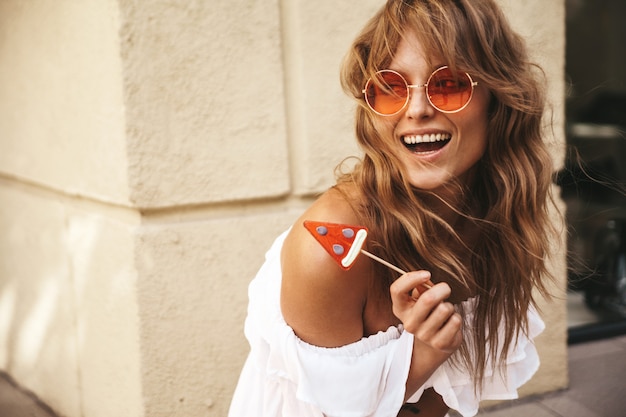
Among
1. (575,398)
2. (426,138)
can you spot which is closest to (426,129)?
(426,138)

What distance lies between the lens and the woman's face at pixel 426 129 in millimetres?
1799

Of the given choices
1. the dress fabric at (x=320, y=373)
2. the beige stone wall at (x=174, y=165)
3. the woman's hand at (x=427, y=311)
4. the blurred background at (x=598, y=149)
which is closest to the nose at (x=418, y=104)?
the woman's hand at (x=427, y=311)

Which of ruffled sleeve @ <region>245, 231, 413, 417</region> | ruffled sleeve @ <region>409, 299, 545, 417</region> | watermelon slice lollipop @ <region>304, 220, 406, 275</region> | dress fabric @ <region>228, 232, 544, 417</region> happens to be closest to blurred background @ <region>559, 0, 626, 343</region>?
ruffled sleeve @ <region>409, 299, 545, 417</region>

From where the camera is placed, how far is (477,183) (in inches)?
86.2

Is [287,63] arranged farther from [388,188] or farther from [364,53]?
[388,188]

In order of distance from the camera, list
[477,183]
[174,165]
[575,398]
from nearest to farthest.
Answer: [477,183]
[174,165]
[575,398]

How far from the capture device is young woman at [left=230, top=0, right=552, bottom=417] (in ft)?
5.87

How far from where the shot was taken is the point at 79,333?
3104 mm

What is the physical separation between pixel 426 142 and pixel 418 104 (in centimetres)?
13

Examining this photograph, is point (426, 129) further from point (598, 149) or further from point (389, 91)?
point (598, 149)

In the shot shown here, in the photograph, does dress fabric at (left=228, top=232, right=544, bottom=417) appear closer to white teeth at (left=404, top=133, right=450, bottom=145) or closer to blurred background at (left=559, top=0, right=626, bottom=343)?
white teeth at (left=404, top=133, right=450, bottom=145)

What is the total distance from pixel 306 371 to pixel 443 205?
674 millimetres

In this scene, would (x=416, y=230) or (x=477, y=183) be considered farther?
(x=477, y=183)

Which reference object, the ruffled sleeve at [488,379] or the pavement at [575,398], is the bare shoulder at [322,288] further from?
the pavement at [575,398]
